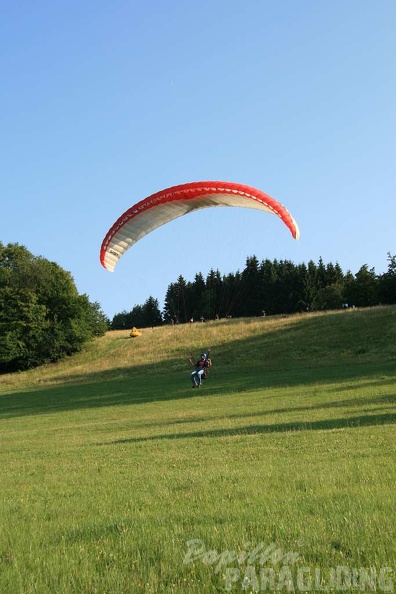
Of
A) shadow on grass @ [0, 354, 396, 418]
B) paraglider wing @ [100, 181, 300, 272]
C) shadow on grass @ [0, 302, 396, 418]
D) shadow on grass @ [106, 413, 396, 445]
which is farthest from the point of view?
shadow on grass @ [0, 302, 396, 418]

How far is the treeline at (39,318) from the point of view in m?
71.1

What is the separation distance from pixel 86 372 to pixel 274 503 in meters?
54.6

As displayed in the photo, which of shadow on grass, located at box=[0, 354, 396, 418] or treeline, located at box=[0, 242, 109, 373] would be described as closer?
shadow on grass, located at box=[0, 354, 396, 418]

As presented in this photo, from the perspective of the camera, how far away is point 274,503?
21.7 ft

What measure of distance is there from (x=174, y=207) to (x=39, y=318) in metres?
49.8

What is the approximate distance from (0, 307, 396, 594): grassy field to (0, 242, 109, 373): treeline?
4487cm

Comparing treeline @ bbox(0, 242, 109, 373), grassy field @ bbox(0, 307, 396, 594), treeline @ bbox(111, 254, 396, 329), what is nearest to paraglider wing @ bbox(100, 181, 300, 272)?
grassy field @ bbox(0, 307, 396, 594)

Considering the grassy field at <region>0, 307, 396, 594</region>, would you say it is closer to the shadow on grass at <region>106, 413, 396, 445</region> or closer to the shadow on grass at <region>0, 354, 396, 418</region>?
the shadow on grass at <region>106, 413, 396, 445</region>

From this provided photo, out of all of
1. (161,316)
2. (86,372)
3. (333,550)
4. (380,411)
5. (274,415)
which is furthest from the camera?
(161,316)

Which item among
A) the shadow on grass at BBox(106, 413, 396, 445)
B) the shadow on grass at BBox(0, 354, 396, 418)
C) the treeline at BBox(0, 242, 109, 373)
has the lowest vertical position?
the shadow on grass at BBox(0, 354, 396, 418)

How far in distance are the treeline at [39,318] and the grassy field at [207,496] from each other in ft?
147

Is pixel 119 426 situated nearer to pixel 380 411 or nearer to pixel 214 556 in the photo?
pixel 380 411

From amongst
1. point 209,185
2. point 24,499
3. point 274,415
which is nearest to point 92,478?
point 24,499

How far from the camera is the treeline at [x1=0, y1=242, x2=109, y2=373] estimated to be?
71.1m
